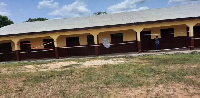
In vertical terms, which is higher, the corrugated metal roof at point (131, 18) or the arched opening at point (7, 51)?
the corrugated metal roof at point (131, 18)

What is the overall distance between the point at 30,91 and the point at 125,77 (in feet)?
13.1

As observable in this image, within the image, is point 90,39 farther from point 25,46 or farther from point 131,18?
point 25,46

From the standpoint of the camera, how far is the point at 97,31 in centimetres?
1995

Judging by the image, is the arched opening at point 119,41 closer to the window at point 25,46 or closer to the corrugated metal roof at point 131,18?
the corrugated metal roof at point 131,18

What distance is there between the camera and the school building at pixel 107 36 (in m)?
19.2

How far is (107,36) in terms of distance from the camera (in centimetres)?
2159

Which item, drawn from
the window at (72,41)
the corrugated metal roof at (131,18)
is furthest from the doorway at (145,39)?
the window at (72,41)

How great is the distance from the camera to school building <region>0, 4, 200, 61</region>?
758 inches

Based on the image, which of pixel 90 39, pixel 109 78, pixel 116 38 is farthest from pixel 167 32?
pixel 109 78

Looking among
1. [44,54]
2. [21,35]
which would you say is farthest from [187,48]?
[21,35]

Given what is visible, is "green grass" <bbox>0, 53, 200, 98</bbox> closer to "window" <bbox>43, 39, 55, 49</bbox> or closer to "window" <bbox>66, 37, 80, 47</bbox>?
"window" <bbox>66, 37, 80, 47</bbox>

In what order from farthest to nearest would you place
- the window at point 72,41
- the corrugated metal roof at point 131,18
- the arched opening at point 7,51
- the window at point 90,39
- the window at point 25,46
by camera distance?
the arched opening at point 7,51
the window at point 25,46
the window at point 72,41
the window at point 90,39
the corrugated metal roof at point 131,18

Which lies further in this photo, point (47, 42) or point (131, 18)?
point (47, 42)

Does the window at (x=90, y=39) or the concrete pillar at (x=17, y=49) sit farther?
the window at (x=90, y=39)
